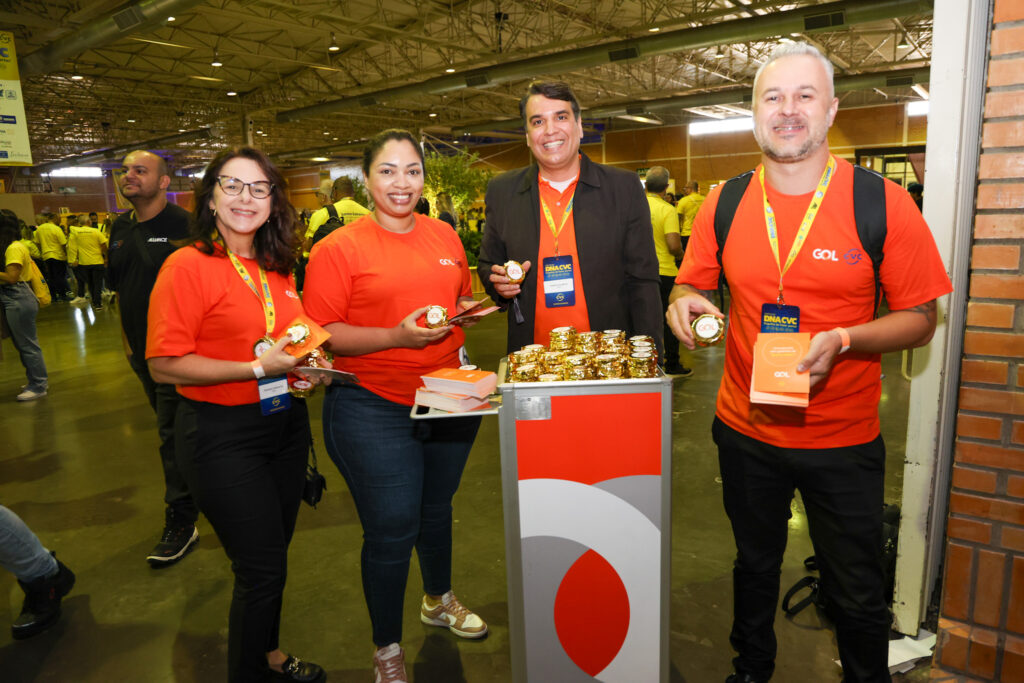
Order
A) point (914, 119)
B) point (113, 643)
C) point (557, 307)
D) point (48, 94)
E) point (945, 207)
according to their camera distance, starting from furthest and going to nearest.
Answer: point (914, 119), point (48, 94), point (113, 643), point (557, 307), point (945, 207)

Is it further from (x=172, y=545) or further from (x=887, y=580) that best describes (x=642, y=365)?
(x=172, y=545)

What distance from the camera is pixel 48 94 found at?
17953 mm

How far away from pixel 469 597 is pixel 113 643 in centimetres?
139

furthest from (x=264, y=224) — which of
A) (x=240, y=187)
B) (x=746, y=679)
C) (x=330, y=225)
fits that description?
(x=330, y=225)

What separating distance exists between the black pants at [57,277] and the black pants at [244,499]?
47.8ft

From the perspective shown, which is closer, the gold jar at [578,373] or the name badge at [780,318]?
the name badge at [780,318]

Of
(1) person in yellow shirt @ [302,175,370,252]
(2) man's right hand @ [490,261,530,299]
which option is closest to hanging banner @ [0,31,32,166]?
(1) person in yellow shirt @ [302,175,370,252]

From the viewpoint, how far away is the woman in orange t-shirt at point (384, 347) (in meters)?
1.92

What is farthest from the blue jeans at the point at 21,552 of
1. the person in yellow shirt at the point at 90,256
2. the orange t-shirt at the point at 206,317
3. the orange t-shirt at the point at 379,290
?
the person in yellow shirt at the point at 90,256

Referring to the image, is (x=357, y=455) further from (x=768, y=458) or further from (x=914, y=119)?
(x=914, y=119)

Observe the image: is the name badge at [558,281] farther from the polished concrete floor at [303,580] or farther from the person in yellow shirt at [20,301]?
the person in yellow shirt at [20,301]

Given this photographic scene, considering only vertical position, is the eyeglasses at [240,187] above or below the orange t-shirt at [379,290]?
above

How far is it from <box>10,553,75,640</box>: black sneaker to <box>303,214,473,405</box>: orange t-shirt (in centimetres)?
170

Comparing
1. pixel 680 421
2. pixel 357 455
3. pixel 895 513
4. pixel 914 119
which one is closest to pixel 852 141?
pixel 914 119
